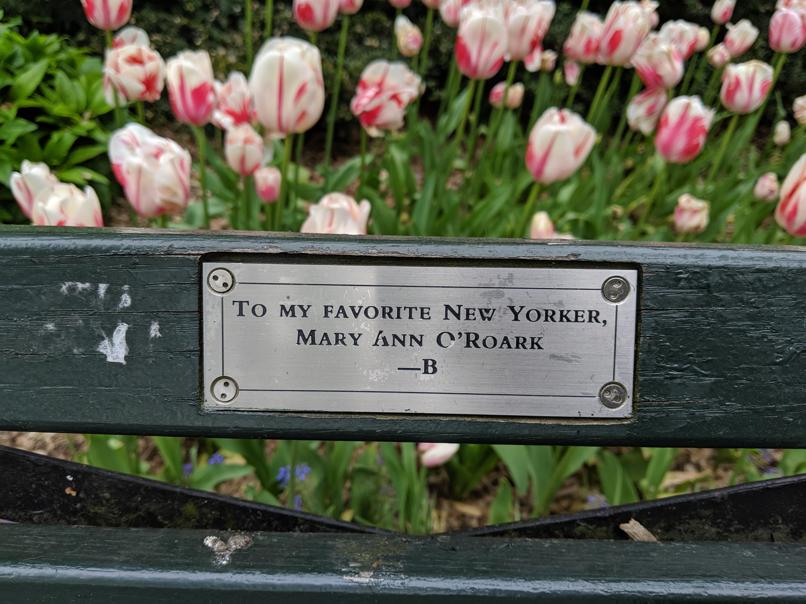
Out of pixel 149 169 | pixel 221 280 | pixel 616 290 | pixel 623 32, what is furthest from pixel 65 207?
pixel 623 32

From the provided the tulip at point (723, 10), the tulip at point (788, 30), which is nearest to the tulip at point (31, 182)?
the tulip at point (788, 30)

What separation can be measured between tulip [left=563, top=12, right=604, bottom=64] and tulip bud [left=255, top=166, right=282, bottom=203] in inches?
42.3

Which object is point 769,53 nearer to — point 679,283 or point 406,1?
point 406,1

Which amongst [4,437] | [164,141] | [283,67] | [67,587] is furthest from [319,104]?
[4,437]

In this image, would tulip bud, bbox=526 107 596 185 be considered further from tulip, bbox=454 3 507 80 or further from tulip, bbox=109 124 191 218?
tulip, bbox=109 124 191 218

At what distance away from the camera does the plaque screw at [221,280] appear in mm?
686

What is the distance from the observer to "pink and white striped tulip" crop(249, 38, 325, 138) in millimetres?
953

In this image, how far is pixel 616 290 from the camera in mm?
Answer: 694

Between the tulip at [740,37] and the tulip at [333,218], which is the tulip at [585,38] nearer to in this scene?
the tulip at [740,37]

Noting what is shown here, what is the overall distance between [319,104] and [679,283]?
22.0 inches

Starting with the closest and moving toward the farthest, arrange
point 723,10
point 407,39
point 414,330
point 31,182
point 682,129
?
point 414,330 < point 31,182 < point 682,129 < point 407,39 < point 723,10

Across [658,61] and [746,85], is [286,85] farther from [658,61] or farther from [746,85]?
[746,85]

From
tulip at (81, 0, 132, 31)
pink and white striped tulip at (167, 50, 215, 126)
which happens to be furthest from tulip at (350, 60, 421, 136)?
tulip at (81, 0, 132, 31)

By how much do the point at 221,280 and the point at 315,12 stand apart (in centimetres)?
90
